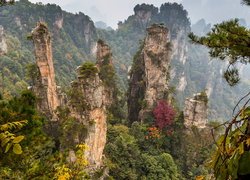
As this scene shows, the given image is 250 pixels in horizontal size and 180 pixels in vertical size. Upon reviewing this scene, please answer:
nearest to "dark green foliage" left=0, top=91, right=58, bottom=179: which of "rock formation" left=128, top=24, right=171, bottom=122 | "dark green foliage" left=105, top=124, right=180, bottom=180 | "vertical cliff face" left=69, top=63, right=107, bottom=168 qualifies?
"vertical cliff face" left=69, top=63, right=107, bottom=168

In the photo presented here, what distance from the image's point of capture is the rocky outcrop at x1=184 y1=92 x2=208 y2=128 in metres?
27.1

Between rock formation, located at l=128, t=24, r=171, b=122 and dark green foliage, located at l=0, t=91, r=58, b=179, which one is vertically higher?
rock formation, located at l=128, t=24, r=171, b=122

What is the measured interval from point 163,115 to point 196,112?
2632mm

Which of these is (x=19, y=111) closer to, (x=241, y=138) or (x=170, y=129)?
(x=241, y=138)

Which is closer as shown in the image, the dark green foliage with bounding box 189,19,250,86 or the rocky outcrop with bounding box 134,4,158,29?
the dark green foliage with bounding box 189,19,250,86

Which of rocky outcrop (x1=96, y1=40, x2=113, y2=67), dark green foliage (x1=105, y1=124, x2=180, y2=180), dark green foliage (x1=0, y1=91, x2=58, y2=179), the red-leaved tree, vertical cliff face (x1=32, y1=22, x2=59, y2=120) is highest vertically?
rocky outcrop (x1=96, y1=40, x2=113, y2=67)

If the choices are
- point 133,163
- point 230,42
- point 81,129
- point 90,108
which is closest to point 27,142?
point 230,42

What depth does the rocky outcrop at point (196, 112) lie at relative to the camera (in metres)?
27.1

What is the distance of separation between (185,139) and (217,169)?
2460 cm

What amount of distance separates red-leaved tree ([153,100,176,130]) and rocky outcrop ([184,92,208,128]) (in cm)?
124

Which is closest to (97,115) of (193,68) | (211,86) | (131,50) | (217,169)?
(217,169)

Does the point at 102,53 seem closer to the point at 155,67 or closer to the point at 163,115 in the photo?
the point at 155,67

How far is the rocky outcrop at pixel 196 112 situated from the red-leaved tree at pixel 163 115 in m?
1.24

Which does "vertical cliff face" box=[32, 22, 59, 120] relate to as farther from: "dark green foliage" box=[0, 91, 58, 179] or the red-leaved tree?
"dark green foliage" box=[0, 91, 58, 179]
